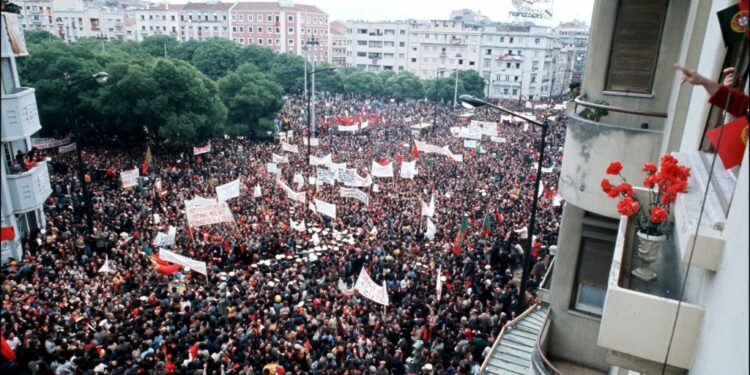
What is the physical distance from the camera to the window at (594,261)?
31.4ft

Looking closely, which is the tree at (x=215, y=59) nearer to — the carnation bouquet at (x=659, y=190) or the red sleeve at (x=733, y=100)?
the carnation bouquet at (x=659, y=190)

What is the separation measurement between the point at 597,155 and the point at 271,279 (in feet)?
36.7

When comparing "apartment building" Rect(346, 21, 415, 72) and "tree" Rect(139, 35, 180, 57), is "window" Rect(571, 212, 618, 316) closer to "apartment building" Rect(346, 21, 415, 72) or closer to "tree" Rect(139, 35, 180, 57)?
"tree" Rect(139, 35, 180, 57)

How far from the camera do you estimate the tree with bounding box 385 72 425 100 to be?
248ft

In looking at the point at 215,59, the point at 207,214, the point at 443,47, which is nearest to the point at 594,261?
the point at 207,214

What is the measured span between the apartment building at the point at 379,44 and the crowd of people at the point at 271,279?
253 feet

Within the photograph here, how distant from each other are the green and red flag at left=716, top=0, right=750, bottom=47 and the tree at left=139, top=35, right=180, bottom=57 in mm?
77668

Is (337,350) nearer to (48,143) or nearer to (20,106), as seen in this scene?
(20,106)

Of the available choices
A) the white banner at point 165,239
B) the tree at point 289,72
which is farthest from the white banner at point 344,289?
the tree at point 289,72

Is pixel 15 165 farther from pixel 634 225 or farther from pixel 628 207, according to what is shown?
pixel 628 207

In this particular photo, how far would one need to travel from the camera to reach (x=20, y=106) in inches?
771

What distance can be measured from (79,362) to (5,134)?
476 inches

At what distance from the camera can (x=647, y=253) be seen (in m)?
5.79

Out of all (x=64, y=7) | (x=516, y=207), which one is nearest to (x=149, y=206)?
(x=516, y=207)
